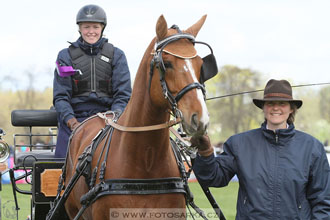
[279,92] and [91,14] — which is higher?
[91,14]

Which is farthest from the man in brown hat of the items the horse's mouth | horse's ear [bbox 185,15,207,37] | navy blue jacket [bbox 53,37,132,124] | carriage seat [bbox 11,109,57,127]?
carriage seat [bbox 11,109,57,127]

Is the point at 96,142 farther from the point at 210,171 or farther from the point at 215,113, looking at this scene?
the point at 215,113

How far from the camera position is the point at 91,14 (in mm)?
6012

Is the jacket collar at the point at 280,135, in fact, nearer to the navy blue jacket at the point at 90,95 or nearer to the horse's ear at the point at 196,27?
the horse's ear at the point at 196,27

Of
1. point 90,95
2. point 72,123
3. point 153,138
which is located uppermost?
point 90,95

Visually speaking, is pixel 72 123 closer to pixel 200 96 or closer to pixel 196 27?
pixel 196 27

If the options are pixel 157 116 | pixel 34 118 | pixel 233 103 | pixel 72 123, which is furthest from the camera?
pixel 233 103

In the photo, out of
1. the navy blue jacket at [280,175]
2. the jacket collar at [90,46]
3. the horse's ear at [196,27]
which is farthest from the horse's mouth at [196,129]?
the jacket collar at [90,46]

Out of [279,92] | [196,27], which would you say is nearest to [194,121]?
[279,92]

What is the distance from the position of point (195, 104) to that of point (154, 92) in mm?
557

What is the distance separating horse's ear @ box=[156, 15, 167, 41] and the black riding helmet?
7.09ft

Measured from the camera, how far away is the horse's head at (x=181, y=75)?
11.7ft

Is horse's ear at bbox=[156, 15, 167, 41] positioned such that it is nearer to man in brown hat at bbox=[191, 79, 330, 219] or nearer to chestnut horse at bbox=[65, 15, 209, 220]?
chestnut horse at bbox=[65, 15, 209, 220]

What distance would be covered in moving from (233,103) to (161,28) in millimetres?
50841
